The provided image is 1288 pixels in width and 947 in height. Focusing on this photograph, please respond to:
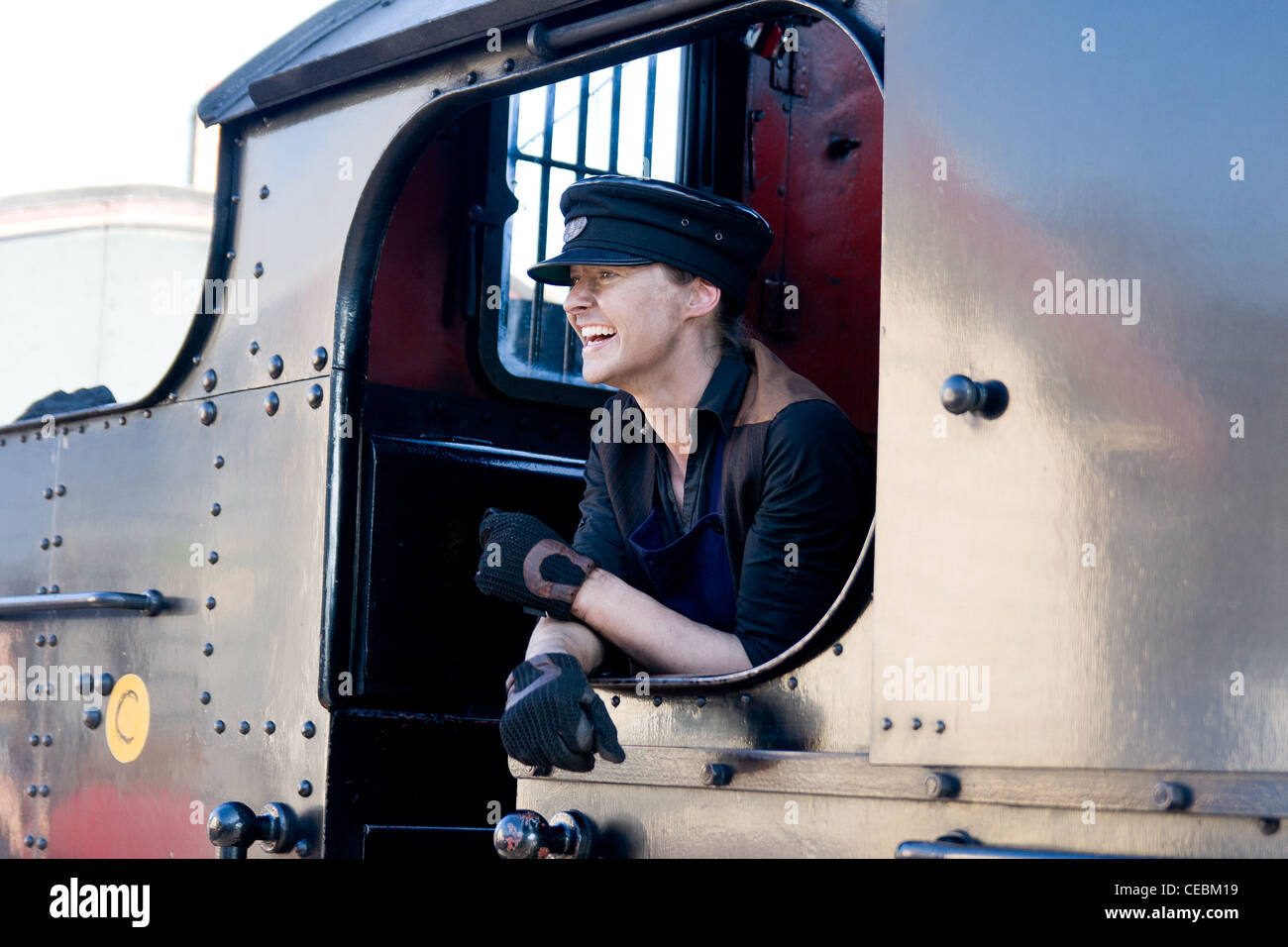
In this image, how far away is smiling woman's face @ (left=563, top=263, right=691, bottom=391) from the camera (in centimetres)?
222

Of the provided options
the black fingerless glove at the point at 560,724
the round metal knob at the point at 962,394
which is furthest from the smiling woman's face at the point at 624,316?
the round metal knob at the point at 962,394

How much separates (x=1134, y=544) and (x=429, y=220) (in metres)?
1.54

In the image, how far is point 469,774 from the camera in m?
2.44

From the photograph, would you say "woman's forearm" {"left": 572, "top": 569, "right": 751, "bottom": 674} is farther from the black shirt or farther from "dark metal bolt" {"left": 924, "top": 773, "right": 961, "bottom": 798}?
"dark metal bolt" {"left": 924, "top": 773, "right": 961, "bottom": 798}

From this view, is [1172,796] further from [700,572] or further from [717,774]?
[700,572]

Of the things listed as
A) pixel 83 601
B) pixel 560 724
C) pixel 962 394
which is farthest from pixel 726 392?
pixel 83 601

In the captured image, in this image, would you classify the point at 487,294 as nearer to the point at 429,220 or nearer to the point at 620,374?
the point at 429,220

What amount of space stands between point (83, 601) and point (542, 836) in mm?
1213

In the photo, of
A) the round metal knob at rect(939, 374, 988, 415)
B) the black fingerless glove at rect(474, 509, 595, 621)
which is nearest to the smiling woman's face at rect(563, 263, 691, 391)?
the black fingerless glove at rect(474, 509, 595, 621)

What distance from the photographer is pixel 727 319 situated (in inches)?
91.7

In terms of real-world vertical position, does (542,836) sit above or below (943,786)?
below

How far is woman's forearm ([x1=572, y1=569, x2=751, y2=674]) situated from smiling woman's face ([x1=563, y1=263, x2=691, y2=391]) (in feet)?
1.18

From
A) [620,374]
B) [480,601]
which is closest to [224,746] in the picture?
[480,601]

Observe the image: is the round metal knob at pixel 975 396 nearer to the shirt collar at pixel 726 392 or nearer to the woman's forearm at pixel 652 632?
the woman's forearm at pixel 652 632
